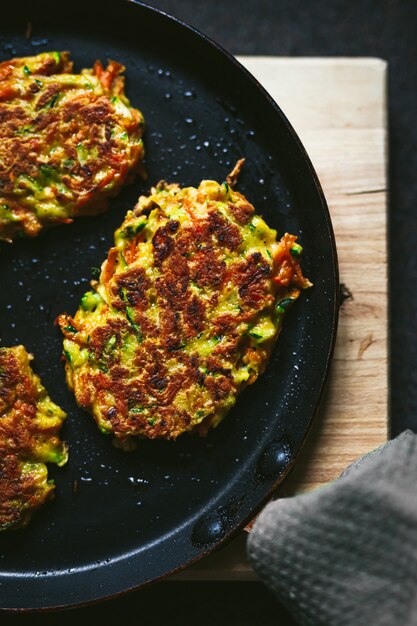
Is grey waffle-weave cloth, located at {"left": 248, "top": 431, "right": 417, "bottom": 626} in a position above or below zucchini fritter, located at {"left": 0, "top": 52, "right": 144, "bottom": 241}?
below

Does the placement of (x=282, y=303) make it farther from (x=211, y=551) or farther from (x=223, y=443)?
(x=211, y=551)

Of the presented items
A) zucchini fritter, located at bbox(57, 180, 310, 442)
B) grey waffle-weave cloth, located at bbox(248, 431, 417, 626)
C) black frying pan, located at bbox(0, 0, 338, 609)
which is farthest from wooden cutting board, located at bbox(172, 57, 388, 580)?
grey waffle-weave cloth, located at bbox(248, 431, 417, 626)

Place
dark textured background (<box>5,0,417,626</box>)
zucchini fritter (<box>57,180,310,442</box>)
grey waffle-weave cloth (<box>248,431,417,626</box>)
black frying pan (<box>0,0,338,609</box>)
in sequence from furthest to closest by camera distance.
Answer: dark textured background (<box>5,0,417,626</box>) → black frying pan (<box>0,0,338,609</box>) → zucchini fritter (<box>57,180,310,442</box>) → grey waffle-weave cloth (<box>248,431,417,626</box>)

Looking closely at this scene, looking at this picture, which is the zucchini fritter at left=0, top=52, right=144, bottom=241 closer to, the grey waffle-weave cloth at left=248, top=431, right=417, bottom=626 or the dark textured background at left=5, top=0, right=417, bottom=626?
the dark textured background at left=5, top=0, right=417, bottom=626

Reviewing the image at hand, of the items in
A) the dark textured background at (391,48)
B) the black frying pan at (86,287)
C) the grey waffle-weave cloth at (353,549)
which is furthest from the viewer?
the dark textured background at (391,48)

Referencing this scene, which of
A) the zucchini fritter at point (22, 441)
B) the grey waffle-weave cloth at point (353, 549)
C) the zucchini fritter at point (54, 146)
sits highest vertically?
the zucchini fritter at point (54, 146)

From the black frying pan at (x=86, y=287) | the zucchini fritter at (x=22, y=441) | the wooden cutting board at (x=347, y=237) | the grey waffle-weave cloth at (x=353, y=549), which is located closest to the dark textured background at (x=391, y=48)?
the wooden cutting board at (x=347, y=237)

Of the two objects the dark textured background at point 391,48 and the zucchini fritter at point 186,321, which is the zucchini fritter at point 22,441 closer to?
the zucchini fritter at point 186,321
